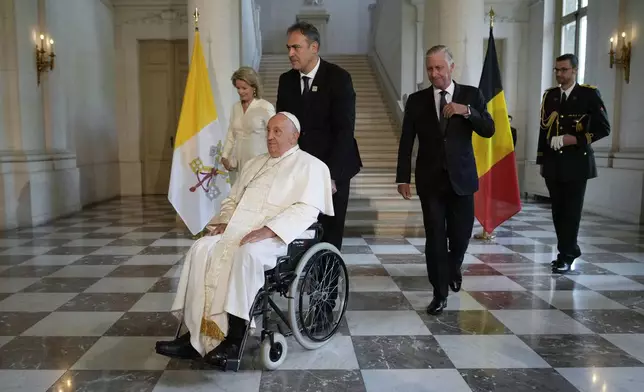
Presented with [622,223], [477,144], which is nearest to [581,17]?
[622,223]

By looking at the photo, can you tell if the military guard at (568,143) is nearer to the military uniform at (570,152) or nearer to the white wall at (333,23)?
the military uniform at (570,152)

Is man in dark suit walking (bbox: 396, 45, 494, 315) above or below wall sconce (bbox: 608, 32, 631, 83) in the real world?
below

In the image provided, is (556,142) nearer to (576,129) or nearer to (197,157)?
(576,129)

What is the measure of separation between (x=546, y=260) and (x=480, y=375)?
8.72 ft

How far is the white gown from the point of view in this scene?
168 inches

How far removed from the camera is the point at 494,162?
18.0ft

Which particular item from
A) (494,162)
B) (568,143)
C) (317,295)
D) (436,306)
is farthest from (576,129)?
(317,295)

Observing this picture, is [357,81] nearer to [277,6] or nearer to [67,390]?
[277,6]

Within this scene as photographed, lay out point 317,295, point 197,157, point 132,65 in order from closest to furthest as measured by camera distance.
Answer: point 317,295 < point 197,157 < point 132,65

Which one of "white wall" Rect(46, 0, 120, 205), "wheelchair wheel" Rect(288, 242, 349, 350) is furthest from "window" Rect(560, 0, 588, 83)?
"white wall" Rect(46, 0, 120, 205)

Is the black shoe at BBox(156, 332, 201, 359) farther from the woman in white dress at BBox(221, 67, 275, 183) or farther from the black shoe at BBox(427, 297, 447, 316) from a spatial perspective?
the woman in white dress at BBox(221, 67, 275, 183)

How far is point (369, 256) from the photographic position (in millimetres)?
Result: 4953

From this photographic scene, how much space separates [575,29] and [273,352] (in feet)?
28.5

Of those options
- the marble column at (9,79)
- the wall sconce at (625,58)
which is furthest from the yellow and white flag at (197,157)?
the wall sconce at (625,58)
